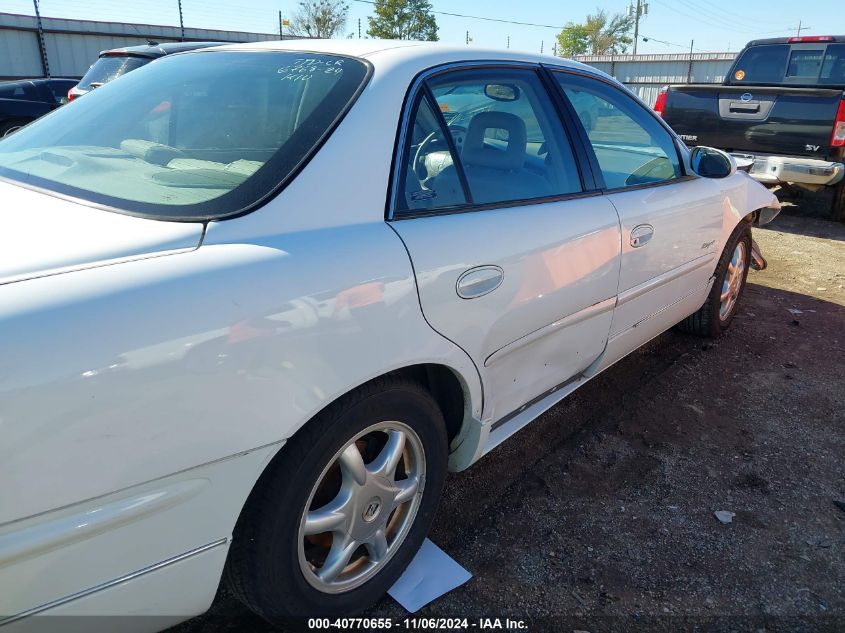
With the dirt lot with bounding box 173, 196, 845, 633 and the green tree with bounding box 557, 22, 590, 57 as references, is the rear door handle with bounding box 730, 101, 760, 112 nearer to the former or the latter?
the dirt lot with bounding box 173, 196, 845, 633

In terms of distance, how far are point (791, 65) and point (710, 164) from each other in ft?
21.7

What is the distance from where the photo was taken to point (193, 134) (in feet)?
6.82

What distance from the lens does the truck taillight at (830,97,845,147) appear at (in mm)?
6941

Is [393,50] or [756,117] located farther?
[756,117]

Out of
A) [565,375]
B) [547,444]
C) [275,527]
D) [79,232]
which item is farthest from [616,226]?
[79,232]

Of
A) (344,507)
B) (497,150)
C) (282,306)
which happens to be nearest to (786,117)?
(497,150)

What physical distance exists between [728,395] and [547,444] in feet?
4.17

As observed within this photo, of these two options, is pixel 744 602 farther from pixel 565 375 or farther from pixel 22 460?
pixel 22 460

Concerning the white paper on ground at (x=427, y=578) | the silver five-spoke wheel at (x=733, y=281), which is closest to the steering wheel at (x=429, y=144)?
the white paper on ground at (x=427, y=578)

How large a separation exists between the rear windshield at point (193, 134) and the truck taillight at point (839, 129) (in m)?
6.79

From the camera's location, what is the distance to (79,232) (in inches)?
60.1

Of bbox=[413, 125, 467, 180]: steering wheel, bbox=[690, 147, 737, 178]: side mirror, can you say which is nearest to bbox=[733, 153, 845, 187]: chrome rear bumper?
bbox=[690, 147, 737, 178]: side mirror

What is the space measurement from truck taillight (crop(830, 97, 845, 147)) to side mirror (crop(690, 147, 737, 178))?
4.51 meters

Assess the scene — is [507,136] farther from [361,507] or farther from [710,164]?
[361,507]
